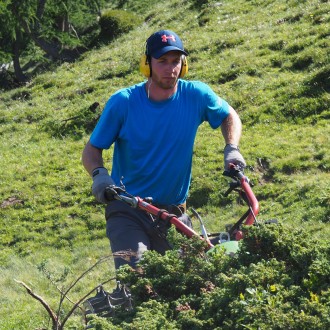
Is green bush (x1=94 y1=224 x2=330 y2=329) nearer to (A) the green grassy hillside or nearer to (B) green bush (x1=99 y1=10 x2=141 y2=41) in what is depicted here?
(A) the green grassy hillside

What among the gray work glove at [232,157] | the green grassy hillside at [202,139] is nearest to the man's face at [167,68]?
the gray work glove at [232,157]

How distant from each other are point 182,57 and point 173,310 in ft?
9.07

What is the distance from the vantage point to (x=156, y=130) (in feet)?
20.1

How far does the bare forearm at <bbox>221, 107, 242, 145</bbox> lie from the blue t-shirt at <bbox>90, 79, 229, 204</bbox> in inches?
5.2

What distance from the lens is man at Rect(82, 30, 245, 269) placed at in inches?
237

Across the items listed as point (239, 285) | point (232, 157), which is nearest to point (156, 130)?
point (232, 157)

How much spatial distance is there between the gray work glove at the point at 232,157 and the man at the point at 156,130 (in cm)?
9

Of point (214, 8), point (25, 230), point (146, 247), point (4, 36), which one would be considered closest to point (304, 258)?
point (146, 247)

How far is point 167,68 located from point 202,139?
8997 mm

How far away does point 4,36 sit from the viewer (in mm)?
31750

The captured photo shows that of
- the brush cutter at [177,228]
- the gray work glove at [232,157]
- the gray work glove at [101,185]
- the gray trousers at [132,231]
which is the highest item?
the gray work glove at [232,157]

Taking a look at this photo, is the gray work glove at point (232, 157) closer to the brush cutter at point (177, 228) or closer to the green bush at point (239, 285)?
the brush cutter at point (177, 228)

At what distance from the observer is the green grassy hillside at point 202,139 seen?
11195 mm

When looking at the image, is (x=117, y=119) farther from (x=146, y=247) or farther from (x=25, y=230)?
(x=25, y=230)
